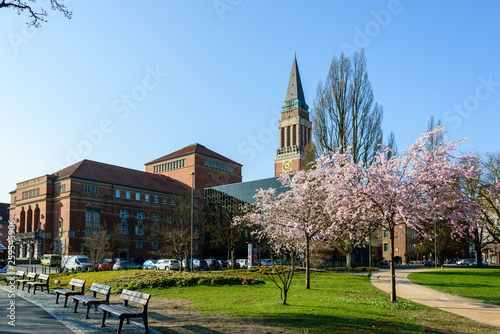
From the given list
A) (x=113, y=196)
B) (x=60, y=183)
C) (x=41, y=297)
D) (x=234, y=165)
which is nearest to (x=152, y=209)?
(x=113, y=196)

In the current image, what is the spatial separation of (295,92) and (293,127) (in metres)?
9.78

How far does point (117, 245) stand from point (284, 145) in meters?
67.6

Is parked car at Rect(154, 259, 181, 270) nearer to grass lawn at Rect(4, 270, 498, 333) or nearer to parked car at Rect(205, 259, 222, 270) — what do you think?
parked car at Rect(205, 259, 222, 270)

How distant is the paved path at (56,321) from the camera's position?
1045 centimetres

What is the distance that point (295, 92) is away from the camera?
117812 mm

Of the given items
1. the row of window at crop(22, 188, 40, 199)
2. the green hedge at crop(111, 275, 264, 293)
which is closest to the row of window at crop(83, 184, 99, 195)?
the row of window at crop(22, 188, 40, 199)

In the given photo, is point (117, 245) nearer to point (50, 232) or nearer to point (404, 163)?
point (50, 232)

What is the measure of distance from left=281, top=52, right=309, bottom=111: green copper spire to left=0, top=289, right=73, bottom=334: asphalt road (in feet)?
353

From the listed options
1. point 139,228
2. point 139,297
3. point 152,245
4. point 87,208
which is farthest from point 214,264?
point 139,297

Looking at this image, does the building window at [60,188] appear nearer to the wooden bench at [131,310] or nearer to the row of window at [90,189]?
the row of window at [90,189]

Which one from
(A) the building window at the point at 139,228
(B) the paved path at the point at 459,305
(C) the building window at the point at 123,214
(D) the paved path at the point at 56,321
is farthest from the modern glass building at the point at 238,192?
(D) the paved path at the point at 56,321

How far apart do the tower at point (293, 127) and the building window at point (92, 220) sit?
188ft

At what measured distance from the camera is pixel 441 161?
15180 mm

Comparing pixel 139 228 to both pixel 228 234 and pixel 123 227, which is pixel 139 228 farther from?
pixel 228 234
